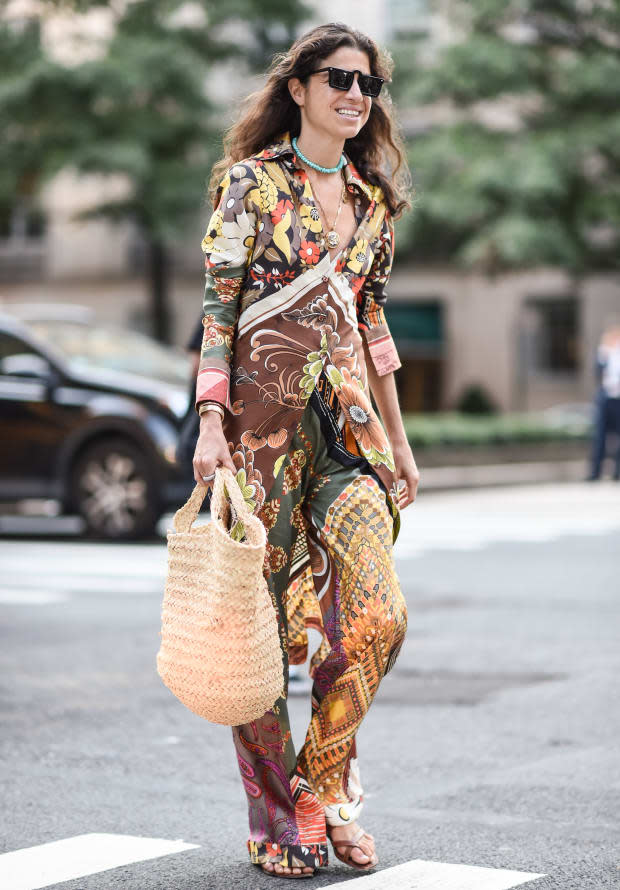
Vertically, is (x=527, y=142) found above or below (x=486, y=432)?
above

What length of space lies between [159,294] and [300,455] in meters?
30.1

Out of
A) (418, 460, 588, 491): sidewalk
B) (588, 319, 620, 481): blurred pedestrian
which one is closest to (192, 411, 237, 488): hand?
(588, 319, 620, 481): blurred pedestrian

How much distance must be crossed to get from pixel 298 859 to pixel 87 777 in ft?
4.38

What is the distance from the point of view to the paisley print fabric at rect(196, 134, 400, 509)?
3633mm

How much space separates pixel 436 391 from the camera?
3709cm

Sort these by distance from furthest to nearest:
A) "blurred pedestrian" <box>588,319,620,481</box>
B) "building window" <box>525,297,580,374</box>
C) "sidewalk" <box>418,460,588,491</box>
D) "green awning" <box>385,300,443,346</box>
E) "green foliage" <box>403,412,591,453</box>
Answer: "green awning" <box>385,300,443,346</box>, "building window" <box>525,297,580,374</box>, "green foliage" <box>403,412,591,453</box>, "sidewalk" <box>418,460,588,491</box>, "blurred pedestrian" <box>588,319,620,481</box>

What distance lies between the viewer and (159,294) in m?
33.4

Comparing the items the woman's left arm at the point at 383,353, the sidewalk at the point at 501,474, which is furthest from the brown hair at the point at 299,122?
the sidewalk at the point at 501,474

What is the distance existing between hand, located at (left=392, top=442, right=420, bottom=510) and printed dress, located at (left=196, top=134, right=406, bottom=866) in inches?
9.5

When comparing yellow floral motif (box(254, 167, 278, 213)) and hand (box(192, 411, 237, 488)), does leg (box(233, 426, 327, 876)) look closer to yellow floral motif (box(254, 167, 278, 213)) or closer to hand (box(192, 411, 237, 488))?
hand (box(192, 411, 237, 488))

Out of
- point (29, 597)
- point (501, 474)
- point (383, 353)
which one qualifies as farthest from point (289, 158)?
point (501, 474)

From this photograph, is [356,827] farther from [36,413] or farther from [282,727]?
[36,413]

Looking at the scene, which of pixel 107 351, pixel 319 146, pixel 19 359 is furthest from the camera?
pixel 107 351

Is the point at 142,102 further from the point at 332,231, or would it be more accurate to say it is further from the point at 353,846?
the point at 353,846
